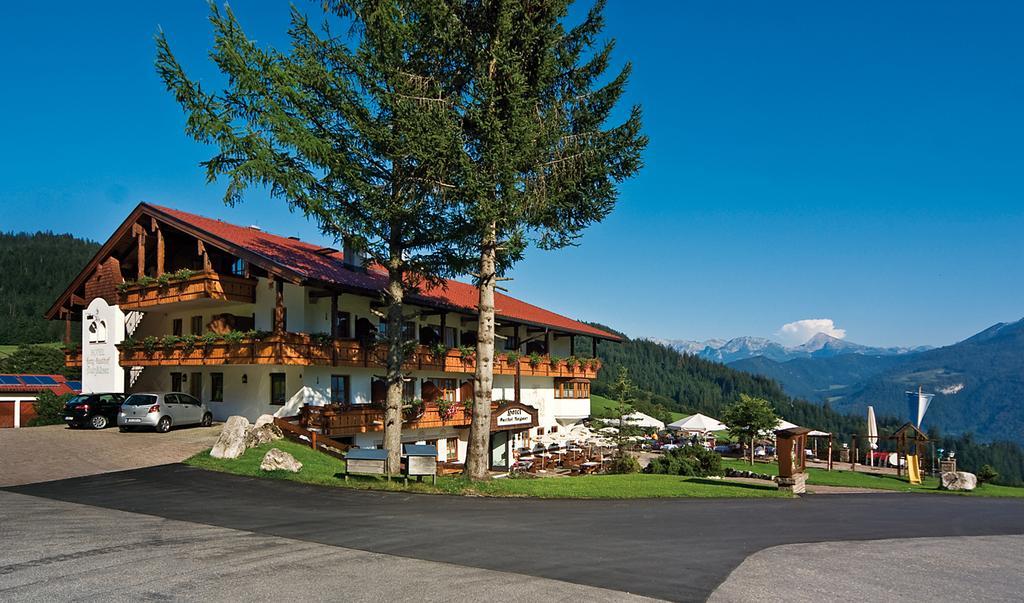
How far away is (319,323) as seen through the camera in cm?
2997

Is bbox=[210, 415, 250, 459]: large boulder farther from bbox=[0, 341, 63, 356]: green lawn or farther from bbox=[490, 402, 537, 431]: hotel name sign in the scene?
bbox=[0, 341, 63, 356]: green lawn

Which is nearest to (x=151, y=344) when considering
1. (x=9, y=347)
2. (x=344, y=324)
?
(x=344, y=324)

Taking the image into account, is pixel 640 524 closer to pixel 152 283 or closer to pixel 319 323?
pixel 319 323

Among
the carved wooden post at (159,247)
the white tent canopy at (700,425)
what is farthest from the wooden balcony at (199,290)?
the white tent canopy at (700,425)

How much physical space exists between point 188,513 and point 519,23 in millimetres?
13866

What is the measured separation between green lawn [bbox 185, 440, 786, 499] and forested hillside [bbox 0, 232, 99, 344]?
8427 centimetres

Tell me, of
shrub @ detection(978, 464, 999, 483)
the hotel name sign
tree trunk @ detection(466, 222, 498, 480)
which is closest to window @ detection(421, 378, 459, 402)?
the hotel name sign

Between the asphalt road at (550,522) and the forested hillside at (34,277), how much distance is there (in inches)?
3498

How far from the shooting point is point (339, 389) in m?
29.9

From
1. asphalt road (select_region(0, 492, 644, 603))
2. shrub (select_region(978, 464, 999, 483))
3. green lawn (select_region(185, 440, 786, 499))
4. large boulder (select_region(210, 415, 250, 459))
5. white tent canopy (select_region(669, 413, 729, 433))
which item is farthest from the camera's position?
white tent canopy (select_region(669, 413, 729, 433))

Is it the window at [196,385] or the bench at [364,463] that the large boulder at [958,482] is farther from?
the window at [196,385]

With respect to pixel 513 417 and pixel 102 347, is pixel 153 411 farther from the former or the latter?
pixel 513 417

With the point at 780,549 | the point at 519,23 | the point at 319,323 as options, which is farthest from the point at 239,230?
the point at 780,549

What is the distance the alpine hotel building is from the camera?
89.5 ft
